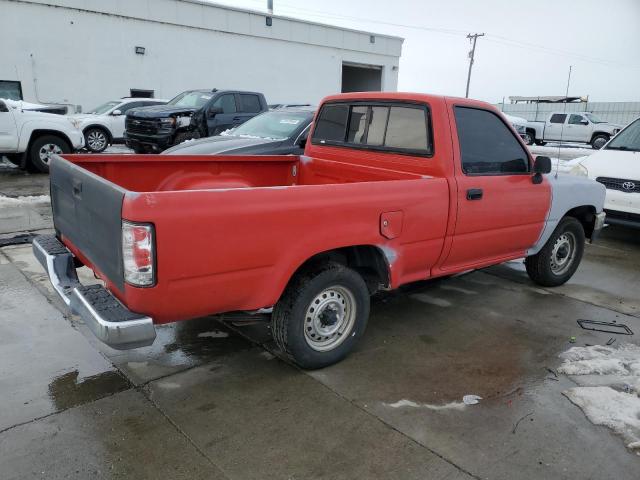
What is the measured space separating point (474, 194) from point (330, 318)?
1517mm

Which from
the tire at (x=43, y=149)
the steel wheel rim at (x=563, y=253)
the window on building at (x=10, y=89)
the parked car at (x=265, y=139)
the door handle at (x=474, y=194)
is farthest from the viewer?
the window on building at (x=10, y=89)

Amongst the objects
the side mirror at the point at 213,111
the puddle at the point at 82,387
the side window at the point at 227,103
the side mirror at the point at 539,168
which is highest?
the side window at the point at 227,103

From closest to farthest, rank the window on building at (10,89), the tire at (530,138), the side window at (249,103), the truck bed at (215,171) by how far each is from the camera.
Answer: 1. the truck bed at (215,171)
2. the side window at (249,103)
3. the window on building at (10,89)
4. the tire at (530,138)

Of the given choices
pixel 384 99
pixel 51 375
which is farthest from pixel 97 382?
pixel 384 99

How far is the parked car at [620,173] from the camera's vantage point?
693 cm

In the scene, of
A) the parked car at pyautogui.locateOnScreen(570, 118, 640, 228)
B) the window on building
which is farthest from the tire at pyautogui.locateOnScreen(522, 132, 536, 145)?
the window on building

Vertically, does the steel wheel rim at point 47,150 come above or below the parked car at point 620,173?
below

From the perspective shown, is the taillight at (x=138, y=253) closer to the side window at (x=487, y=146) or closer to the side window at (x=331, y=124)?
the side window at (x=487, y=146)

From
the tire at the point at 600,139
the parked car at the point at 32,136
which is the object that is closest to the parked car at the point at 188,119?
the parked car at the point at 32,136

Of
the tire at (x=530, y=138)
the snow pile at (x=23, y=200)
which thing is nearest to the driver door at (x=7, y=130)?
the snow pile at (x=23, y=200)

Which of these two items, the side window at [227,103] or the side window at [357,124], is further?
the side window at [227,103]

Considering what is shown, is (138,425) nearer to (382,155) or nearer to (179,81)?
(382,155)

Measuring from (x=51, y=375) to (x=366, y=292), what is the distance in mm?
2179

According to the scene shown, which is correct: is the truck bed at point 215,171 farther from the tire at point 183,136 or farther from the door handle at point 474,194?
the tire at point 183,136
